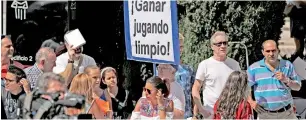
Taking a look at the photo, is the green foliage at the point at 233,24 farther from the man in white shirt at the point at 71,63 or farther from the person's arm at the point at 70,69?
the person's arm at the point at 70,69

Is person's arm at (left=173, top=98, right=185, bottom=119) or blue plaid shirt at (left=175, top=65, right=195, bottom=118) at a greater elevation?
blue plaid shirt at (left=175, top=65, right=195, bottom=118)

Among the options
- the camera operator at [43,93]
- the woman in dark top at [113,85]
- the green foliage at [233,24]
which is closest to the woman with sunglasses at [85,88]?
the woman in dark top at [113,85]

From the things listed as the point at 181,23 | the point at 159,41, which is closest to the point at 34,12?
the point at 181,23

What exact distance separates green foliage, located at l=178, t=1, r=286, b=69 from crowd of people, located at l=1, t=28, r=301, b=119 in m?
3.52

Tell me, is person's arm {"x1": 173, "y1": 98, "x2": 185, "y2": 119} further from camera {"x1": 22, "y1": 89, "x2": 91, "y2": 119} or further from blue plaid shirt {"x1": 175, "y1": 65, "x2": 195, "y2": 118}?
camera {"x1": 22, "y1": 89, "x2": 91, "y2": 119}

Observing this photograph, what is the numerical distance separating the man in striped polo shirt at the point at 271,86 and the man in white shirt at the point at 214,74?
261 mm

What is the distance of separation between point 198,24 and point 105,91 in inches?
191

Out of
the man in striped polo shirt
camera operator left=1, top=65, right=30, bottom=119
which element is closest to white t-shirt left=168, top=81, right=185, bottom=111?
the man in striped polo shirt

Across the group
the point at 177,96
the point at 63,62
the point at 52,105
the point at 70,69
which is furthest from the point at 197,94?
the point at 52,105

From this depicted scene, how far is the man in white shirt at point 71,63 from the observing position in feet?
30.1

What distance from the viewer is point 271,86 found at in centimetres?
951

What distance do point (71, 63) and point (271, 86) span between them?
191 cm

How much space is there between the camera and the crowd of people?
333 inches

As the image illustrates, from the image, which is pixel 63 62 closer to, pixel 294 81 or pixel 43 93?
pixel 294 81
